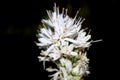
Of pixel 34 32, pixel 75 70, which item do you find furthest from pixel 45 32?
pixel 34 32

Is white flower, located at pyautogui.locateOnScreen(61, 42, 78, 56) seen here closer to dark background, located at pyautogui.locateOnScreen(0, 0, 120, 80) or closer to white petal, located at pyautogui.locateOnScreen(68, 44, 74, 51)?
white petal, located at pyautogui.locateOnScreen(68, 44, 74, 51)

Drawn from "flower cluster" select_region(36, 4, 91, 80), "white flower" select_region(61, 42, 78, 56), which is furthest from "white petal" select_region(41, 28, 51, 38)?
"white flower" select_region(61, 42, 78, 56)

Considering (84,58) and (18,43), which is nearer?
(84,58)

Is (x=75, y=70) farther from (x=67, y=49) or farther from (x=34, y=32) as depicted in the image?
(x=34, y=32)

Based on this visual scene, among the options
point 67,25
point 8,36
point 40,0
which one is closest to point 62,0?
point 40,0

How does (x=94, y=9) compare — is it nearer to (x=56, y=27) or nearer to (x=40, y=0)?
(x=40, y=0)

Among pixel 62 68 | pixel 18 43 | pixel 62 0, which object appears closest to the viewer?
pixel 62 68

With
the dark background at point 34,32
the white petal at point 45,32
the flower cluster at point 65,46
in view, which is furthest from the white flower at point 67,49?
the dark background at point 34,32
